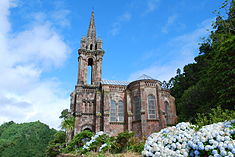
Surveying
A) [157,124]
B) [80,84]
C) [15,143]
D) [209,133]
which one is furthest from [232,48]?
[15,143]

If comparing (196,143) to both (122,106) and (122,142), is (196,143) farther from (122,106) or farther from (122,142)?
(122,106)

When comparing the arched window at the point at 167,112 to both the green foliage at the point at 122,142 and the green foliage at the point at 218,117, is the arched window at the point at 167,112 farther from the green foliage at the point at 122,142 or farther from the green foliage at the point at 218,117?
the green foliage at the point at 122,142

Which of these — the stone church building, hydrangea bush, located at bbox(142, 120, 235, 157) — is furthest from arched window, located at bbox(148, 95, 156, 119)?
hydrangea bush, located at bbox(142, 120, 235, 157)

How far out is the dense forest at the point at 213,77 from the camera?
402 inches

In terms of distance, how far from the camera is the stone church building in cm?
2511

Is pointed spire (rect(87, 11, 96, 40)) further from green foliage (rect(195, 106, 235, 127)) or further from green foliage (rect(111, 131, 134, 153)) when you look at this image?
green foliage (rect(111, 131, 134, 153))

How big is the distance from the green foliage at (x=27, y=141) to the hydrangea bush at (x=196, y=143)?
42.7 m

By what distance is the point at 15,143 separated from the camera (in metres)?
50.0

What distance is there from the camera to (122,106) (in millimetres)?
27844

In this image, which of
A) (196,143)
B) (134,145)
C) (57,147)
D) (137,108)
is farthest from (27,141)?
(196,143)

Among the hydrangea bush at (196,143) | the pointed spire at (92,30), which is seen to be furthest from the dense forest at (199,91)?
the pointed spire at (92,30)

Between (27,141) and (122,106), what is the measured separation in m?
36.5

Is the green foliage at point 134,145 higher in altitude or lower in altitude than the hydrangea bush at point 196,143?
lower

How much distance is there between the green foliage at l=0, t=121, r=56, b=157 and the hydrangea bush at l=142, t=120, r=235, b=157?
4273 centimetres
